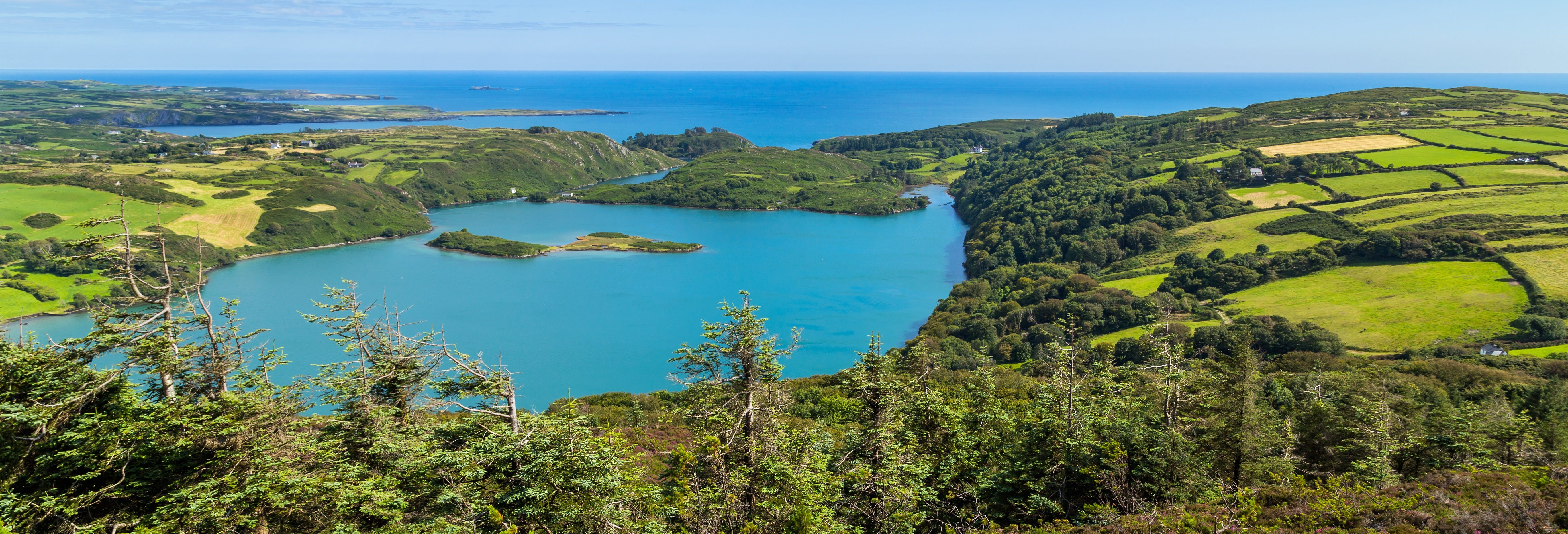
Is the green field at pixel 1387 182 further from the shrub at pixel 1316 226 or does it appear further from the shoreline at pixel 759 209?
the shoreline at pixel 759 209

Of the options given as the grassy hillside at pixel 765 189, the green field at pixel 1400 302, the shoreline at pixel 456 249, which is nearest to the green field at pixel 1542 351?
the green field at pixel 1400 302

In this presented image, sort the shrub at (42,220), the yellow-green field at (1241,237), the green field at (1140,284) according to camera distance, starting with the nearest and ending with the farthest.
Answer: the green field at (1140,284), the yellow-green field at (1241,237), the shrub at (42,220)

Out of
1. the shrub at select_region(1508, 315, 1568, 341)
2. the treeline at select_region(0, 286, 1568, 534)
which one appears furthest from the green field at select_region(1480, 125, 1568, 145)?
the treeline at select_region(0, 286, 1568, 534)

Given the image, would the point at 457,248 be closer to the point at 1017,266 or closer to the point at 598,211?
the point at 598,211

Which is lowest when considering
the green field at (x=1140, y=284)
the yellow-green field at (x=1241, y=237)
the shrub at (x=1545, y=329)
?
the green field at (x=1140, y=284)

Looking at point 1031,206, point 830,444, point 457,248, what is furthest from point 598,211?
point 830,444

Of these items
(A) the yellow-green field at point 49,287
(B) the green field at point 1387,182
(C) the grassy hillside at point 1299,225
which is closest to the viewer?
(C) the grassy hillside at point 1299,225

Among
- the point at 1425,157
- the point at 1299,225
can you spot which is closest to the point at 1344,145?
the point at 1425,157
